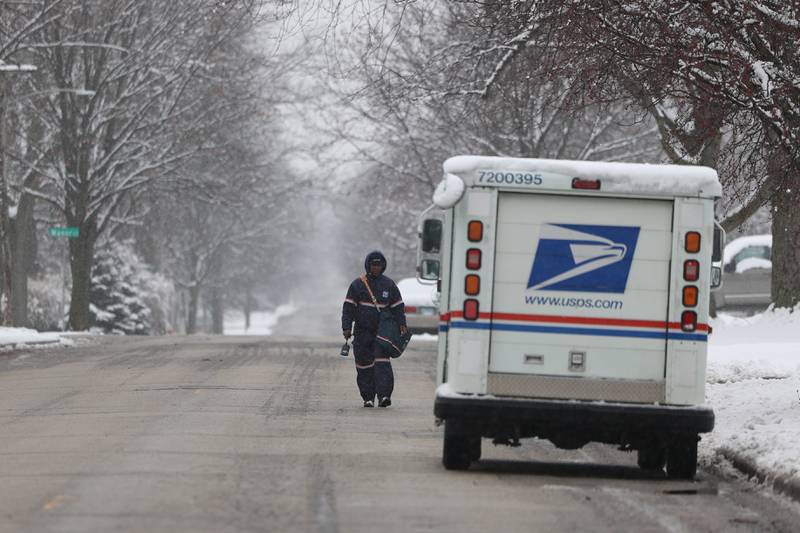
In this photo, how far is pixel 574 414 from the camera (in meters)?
11.2

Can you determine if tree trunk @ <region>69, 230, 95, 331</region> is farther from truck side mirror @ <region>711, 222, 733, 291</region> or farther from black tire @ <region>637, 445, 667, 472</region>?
truck side mirror @ <region>711, 222, 733, 291</region>

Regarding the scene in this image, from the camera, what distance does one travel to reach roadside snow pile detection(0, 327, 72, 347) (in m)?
31.0

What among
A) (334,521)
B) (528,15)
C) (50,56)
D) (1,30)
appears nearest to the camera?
(334,521)

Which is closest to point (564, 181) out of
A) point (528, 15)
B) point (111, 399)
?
point (528, 15)

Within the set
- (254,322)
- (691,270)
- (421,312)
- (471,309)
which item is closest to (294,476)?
(471,309)

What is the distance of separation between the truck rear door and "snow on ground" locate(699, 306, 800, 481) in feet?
4.38

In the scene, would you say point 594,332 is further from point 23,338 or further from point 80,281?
point 80,281

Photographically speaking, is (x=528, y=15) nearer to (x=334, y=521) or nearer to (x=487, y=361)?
(x=487, y=361)

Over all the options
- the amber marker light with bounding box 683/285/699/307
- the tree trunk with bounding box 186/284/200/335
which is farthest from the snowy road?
the tree trunk with bounding box 186/284/200/335

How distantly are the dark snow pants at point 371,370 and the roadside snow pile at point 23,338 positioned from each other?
49.9ft

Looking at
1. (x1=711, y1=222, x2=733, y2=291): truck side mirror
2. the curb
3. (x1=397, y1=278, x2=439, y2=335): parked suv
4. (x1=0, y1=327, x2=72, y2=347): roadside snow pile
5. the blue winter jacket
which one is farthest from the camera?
(x1=397, y1=278, x2=439, y2=335): parked suv

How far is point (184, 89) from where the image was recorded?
139 ft

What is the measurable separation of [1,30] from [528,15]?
2263 cm

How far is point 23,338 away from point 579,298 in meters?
22.3
